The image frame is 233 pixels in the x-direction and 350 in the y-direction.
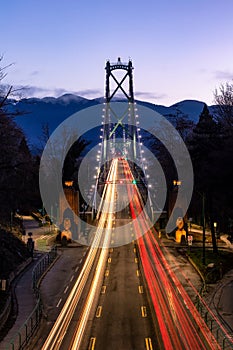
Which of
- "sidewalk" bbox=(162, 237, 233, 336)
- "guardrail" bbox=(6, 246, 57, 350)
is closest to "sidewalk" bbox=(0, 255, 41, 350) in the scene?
"guardrail" bbox=(6, 246, 57, 350)

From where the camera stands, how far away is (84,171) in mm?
100000

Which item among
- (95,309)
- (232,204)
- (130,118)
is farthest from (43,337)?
(130,118)

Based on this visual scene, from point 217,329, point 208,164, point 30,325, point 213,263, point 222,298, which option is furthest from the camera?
point 208,164

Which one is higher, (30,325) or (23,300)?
(23,300)

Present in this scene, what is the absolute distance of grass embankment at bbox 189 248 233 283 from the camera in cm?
3578

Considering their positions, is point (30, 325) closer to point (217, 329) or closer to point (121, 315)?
point (121, 315)

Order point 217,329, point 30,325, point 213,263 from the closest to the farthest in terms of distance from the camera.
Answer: point 217,329 < point 30,325 < point 213,263

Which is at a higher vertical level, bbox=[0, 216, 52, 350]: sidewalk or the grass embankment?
the grass embankment

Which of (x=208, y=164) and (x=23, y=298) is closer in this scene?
(x=23, y=298)

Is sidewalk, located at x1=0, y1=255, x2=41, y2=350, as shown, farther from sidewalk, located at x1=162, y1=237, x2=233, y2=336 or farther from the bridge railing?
sidewalk, located at x1=162, y1=237, x2=233, y2=336

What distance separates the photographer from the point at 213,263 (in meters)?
38.6

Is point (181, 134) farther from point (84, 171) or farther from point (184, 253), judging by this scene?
point (184, 253)

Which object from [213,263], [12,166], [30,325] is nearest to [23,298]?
[30,325]

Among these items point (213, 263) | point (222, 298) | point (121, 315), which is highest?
point (213, 263)
